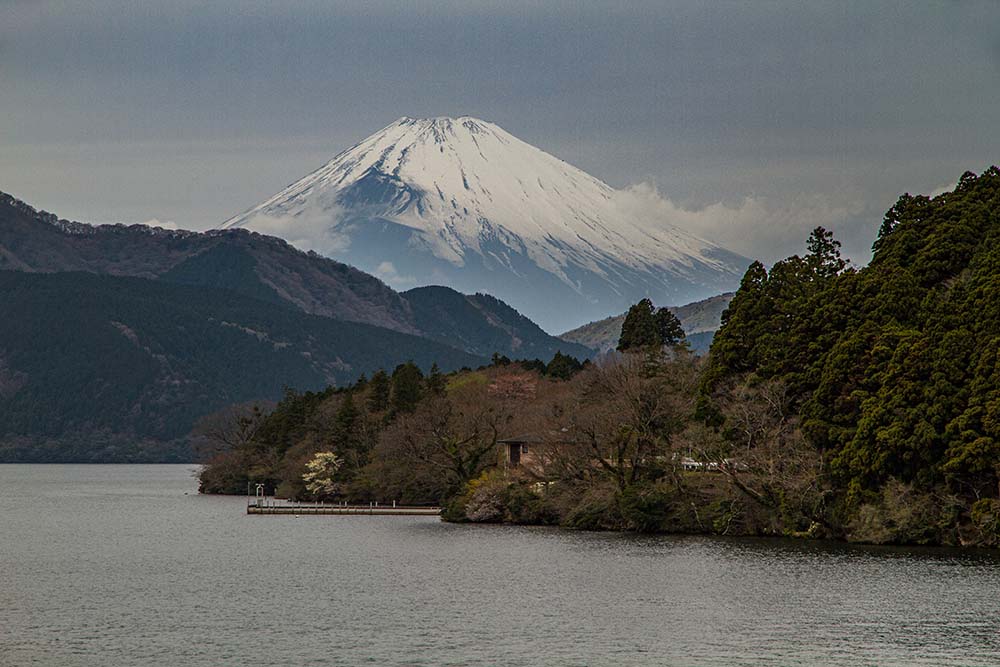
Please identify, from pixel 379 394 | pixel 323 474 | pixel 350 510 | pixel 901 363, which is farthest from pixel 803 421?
pixel 379 394

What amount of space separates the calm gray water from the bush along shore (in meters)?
3.18

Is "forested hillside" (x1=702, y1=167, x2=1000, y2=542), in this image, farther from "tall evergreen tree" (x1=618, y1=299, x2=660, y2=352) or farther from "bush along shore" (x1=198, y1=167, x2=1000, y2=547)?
"tall evergreen tree" (x1=618, y1=299, x2=660, y2=352)

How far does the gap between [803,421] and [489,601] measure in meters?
27.4

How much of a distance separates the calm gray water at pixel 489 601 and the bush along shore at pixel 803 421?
318 cm

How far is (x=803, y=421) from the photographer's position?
241ft

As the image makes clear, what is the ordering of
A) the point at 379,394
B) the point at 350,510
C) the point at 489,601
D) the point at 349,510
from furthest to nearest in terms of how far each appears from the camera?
the point at 379,394, the point at 349,510, the point at 350,510, the point at 489,601

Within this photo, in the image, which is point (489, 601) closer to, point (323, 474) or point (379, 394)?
point (323, 474)

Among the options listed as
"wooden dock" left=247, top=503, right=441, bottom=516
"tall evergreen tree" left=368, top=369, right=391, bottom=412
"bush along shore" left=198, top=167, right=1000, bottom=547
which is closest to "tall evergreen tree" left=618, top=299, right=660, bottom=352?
"bush along shore" left=198, top=167, right=1000, bottom=547

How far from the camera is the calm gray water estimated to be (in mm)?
40094

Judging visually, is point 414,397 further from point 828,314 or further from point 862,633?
point 862,633

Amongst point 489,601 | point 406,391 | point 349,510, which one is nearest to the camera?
point 489,601

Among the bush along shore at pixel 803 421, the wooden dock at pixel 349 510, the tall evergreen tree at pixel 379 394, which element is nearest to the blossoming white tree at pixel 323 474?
the tall evergreen tree at pixel 379 394

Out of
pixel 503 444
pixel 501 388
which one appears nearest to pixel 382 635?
pixel 503 444

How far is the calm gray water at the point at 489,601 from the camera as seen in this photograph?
40.1 m
